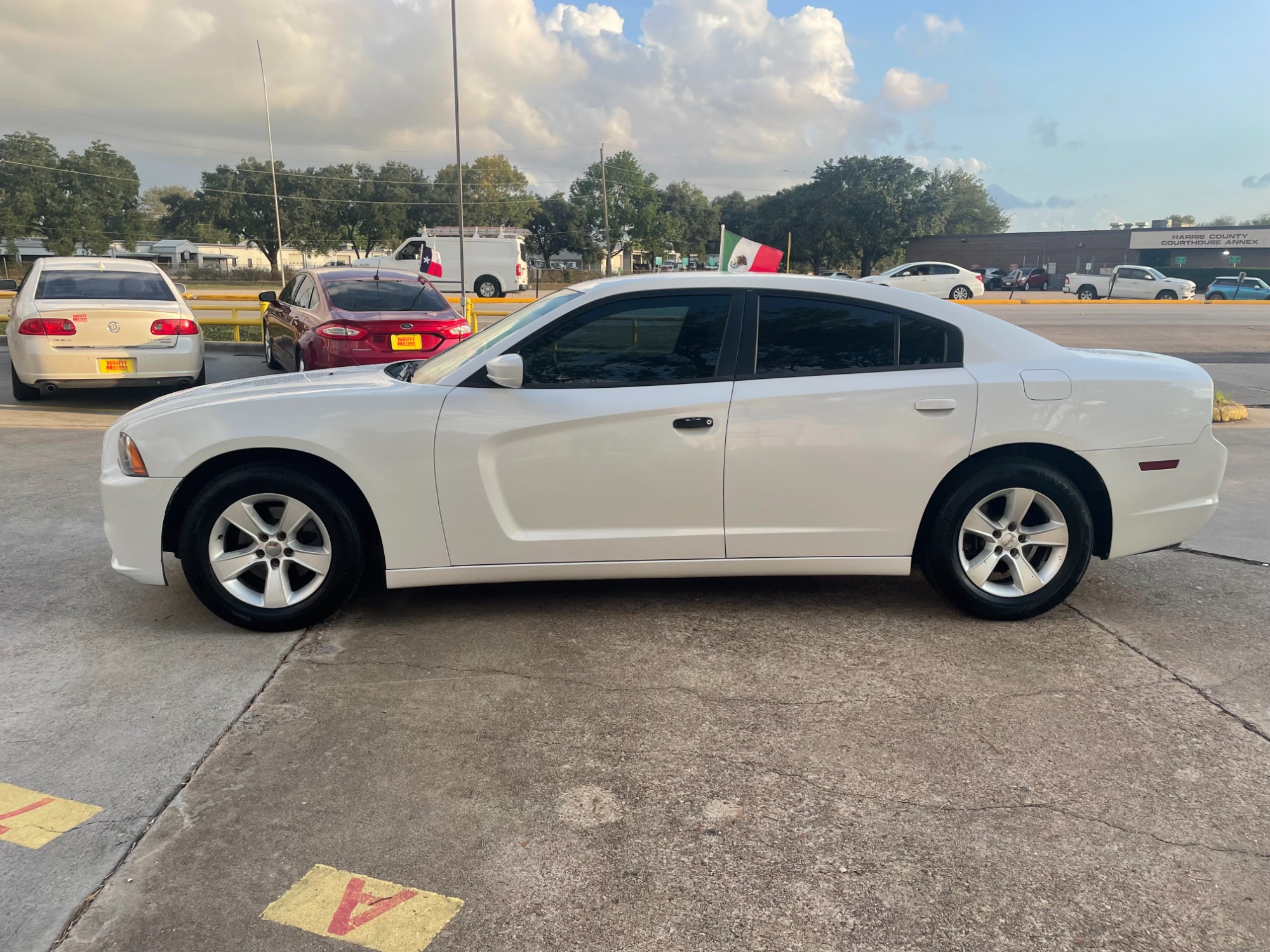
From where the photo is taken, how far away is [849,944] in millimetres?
2248

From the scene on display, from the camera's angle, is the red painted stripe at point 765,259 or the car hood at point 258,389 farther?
the red painted stripe at point 765,259

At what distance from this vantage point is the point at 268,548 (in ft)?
13.5

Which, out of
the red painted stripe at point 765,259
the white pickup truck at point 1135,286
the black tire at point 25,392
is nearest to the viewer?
the red painted stripe at point 765,259

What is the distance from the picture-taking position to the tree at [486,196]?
8469 centimetres

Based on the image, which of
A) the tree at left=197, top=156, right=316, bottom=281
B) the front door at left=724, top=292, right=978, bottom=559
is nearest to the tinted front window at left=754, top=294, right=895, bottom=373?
the front door at left=724, top=292, right=978, bottom=559

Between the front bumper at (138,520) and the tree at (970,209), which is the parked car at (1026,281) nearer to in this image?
the tree at (970,209)

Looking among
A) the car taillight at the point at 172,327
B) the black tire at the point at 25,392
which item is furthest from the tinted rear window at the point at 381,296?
the black tire at the point at 25,392

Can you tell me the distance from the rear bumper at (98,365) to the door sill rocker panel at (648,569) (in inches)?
271

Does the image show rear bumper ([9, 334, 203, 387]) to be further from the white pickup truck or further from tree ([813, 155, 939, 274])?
tree ([813, 155, 939, 274])

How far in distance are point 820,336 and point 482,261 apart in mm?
29503

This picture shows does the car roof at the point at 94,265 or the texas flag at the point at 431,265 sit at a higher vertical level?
the texas flag at the point at 431,265

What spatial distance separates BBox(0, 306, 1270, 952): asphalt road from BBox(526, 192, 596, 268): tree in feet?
300

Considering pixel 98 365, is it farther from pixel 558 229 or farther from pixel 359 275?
pixel 558 229

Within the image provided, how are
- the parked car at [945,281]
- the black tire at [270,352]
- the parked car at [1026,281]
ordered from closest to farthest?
the black tire at [270,352]
the parked car at [945,281]
the parked car at [1026,281]
